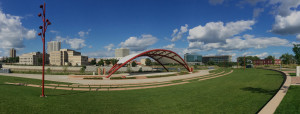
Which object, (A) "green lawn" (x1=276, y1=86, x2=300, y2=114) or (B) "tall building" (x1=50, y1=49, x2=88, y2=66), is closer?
(A) "green lawn" (x1=276, y1=86, x2=300, y2=114)

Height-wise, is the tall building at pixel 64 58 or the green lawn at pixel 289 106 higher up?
the tall building at pixel 64 58

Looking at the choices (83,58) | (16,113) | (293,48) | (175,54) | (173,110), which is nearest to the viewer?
(16,113)

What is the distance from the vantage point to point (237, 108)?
7.72 metres

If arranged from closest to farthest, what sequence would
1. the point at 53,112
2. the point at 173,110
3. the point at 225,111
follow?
the point at 53,112
the point at 225,111
the point at 173,110

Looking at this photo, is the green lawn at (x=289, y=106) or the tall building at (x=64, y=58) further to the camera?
the tall building at (x=64, y=58)

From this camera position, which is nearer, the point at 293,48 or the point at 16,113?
the point at 16,113

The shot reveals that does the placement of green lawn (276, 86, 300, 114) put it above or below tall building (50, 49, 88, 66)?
below

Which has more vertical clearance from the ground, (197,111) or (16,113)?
(16,113)

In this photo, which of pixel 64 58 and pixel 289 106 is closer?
pixel 289 106

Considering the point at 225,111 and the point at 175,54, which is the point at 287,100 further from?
the point at 175,54

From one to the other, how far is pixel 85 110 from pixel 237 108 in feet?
26.9

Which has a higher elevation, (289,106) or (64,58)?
(64,58)

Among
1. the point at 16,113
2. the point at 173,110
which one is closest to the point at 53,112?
the point at 16,113

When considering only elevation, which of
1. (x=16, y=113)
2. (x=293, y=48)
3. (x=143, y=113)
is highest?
(x=293, y=48)
